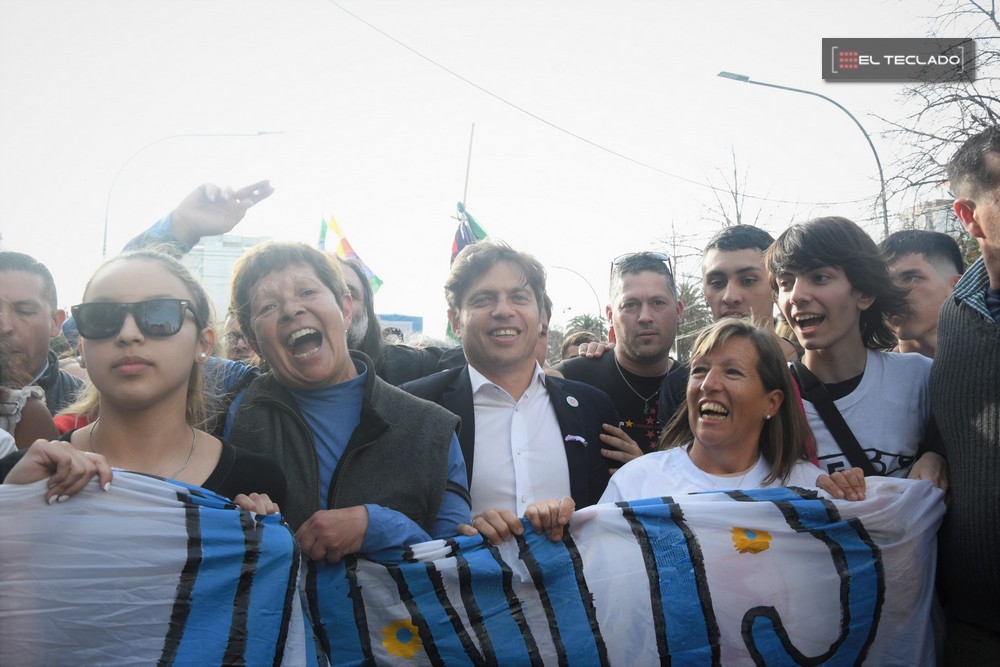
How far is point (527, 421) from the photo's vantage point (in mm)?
3498

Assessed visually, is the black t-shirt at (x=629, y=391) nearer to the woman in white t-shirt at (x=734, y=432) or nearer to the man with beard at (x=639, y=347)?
A: the man with beard at (x=639, y=347)

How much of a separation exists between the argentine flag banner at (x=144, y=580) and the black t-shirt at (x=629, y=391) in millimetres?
2139

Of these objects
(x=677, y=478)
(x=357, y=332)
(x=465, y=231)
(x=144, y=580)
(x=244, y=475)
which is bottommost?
(x=144, y=580)

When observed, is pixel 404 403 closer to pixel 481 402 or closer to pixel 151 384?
pixel 481 402

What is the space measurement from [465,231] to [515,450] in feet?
18.9

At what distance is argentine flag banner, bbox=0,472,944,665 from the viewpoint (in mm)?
2174

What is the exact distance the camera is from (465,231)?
8.87m

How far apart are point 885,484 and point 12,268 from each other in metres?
3.64

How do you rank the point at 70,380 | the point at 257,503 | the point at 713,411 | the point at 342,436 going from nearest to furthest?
the point at 257,503, the point at 342,436, the point at 713,411, the point at 70,380

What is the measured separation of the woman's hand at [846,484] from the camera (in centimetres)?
278

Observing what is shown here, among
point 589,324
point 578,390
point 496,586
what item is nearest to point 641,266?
point 578,390

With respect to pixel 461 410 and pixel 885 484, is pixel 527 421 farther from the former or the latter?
pixel 885 484

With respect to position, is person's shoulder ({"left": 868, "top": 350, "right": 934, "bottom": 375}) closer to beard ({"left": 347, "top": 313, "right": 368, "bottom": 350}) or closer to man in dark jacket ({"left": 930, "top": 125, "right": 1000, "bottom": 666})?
man in dark jacket ({"left": 930, "top": 125, "right": 1000, "bottom": 666})

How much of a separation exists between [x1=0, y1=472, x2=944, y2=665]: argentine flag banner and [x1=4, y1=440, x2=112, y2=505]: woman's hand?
33mm
